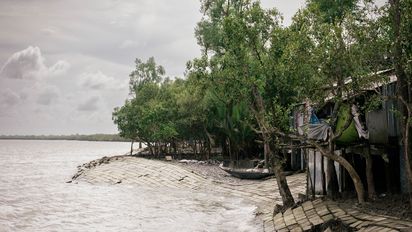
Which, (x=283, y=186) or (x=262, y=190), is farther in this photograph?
(x=262, y=190)

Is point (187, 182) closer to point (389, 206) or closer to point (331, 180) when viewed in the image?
point (331, 180)

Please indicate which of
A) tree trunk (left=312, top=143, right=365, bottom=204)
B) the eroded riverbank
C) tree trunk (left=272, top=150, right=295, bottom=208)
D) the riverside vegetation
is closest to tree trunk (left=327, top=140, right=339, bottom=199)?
the riverside vegetation

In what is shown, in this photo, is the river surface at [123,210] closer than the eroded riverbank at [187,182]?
Yes

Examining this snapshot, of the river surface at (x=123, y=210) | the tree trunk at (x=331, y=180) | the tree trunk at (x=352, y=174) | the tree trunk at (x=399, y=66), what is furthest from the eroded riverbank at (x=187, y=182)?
the tree trunk at (x=399, y=66)

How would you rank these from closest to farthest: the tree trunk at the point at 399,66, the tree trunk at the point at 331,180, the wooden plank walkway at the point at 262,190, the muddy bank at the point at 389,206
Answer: the tree trunk at the point at 399,66, the wooden plank walkway at the point at 262,190, the muddy bank at the point at 389,206, the tree trunk at the point at 331,180

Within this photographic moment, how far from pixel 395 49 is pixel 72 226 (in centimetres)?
1874

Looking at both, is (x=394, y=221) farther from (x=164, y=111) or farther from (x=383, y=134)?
(x=164, y=111)

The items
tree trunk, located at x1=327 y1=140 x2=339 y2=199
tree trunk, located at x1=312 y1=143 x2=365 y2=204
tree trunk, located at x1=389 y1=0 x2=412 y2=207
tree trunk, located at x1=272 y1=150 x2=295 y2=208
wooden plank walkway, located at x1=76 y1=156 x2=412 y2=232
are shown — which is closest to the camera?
tree trunk, located at x1=389 y1=0 x2=412 y2=207

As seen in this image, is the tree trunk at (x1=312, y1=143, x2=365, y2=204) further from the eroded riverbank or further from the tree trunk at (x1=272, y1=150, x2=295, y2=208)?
the eroded riverbank

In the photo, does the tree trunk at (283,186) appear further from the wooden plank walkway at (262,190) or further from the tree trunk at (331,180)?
the tree trunk at (331,180)

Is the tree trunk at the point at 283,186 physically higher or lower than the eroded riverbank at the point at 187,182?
higher

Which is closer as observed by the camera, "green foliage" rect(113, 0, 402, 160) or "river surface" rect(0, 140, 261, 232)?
"green foliage" rect(113, 0, 402, 160)

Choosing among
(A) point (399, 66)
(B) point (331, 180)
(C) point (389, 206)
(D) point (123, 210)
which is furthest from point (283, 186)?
(D) point (123, 210)

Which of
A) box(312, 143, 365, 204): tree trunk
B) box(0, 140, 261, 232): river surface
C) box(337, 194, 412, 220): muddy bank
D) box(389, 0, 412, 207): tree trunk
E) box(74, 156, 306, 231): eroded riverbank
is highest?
box(389, 0, 412, 207): tree trunk
